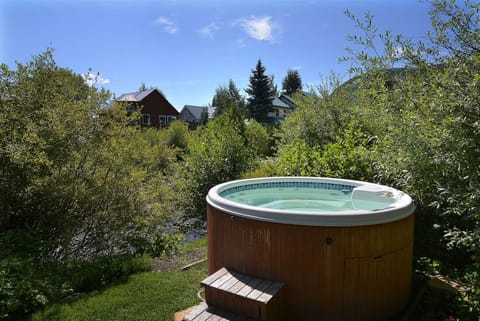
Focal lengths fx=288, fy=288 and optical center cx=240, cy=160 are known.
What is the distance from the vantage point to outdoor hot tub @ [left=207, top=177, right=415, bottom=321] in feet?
8.30

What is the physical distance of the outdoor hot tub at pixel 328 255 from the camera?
8.30 ft

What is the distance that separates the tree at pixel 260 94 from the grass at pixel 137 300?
26.2 m

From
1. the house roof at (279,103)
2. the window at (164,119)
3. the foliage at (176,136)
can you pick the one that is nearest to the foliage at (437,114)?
the foliage at (176,136)

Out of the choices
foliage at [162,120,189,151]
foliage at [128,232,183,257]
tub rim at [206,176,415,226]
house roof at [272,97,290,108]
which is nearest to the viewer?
tub rim at [206,176,415,226]

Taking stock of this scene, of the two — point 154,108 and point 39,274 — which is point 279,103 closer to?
point 154,108

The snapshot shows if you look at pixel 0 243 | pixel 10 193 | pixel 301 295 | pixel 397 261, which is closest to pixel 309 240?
Result: pixel 301 295

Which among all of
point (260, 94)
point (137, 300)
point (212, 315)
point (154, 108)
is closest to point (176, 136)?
point (154, 108)

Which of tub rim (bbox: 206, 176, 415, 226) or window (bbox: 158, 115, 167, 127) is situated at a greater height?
window (bbox: 158, 115, 167, 127)

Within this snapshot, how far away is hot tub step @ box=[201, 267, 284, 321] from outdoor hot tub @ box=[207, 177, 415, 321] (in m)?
0.11

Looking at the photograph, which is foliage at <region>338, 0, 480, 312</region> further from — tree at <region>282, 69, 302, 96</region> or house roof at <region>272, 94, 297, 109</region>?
tree at <region>282, 69, 302, 96</region>

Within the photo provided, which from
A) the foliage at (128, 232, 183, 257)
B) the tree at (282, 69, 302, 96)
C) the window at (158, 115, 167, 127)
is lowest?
the foliage at (128, 232, 183, 257)

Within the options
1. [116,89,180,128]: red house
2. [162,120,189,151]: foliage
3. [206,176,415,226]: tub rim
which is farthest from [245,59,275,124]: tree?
[206,176,415,226]: tub rim

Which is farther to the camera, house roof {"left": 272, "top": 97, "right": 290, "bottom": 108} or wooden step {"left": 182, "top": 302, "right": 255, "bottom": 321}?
house roof {"left": 272, "top": 97, "right": 290, "bottom": 108}

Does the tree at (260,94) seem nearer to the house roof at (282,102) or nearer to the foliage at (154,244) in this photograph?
the house roof at (282,102)
